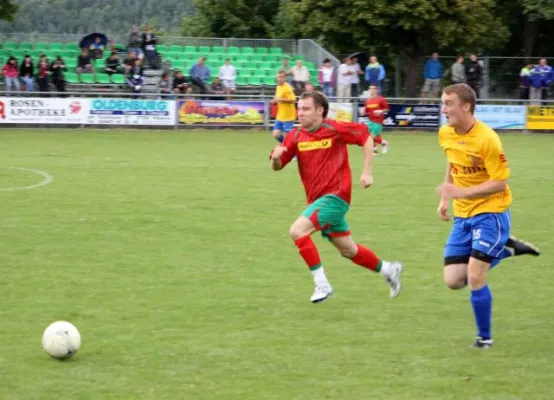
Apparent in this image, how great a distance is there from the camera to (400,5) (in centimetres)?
3134

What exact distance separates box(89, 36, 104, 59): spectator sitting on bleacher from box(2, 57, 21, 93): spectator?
133 inches

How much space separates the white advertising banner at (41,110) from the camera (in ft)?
86.7

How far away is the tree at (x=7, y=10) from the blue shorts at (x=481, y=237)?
30.3 metres

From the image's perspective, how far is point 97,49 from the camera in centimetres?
3100

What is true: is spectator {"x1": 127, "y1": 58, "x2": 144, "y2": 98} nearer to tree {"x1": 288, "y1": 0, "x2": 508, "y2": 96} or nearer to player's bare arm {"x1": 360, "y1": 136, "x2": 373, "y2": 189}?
tree {"x1": 288, "y1": 0, "x2": 508, "y2": 96}

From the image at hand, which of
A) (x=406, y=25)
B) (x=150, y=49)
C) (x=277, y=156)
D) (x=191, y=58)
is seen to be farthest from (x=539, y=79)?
(x=277, y=156)

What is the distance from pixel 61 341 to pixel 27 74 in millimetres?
23252

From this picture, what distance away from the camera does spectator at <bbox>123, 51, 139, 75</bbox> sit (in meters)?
29.2

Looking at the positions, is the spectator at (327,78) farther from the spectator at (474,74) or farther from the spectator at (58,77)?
the spectator at (58,77)

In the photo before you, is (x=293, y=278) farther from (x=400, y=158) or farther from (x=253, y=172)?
(x=400, y=158)

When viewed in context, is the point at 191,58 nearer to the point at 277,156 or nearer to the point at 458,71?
the point at 458,71

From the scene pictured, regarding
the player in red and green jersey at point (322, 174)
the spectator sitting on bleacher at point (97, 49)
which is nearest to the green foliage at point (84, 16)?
the spectator sitting on bleacher at point (97, 49)

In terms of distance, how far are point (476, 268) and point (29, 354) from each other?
117 inches

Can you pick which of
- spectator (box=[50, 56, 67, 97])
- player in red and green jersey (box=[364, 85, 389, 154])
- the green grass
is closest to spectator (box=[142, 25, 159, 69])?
spectator (box=[50, 56, 67, 97])
